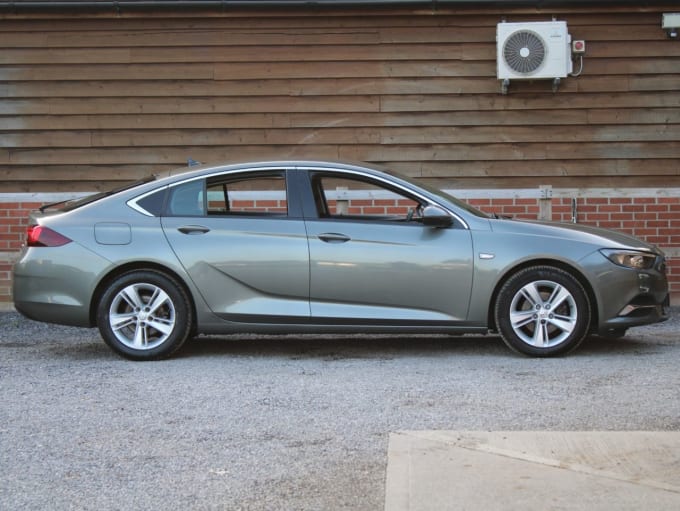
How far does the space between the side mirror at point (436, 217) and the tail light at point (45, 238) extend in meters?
2.52

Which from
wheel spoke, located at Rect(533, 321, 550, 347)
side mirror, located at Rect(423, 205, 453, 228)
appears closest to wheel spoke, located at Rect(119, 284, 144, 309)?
side mirror, located at Rect(423, 205, 453, 228)

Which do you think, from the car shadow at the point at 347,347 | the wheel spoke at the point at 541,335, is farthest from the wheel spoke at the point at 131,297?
the wheel spoke at the point at 541,335

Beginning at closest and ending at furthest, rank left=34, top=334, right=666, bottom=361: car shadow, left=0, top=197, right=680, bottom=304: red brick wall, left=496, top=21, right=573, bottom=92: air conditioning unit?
left=34, top=334, right=666, bottom=361: car shadow
left=496, top=21, right=573, bottom=92: air conditioning unit
left=0, top=197, right=680, bottom=304: red brick wall

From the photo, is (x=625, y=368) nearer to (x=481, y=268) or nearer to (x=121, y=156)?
(x=481, y=268)

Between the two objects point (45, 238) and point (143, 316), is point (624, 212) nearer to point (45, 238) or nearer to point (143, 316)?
point (143, 316)

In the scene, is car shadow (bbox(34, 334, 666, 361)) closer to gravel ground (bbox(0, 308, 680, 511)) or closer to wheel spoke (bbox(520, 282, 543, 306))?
gravel ground (bbox(0, 308, 680, 511))

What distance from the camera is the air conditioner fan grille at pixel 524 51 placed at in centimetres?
1124

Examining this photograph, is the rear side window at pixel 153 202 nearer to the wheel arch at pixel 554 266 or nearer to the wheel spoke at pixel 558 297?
the wheel arch at pixel 554 266

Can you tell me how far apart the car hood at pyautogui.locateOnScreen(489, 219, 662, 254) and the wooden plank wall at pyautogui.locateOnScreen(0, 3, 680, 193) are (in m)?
3.55

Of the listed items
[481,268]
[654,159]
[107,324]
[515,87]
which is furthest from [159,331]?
[654,159]

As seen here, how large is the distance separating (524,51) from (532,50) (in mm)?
93

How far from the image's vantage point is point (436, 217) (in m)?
7.74

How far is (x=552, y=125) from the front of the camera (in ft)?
37.7

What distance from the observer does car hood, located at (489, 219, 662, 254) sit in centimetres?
779
